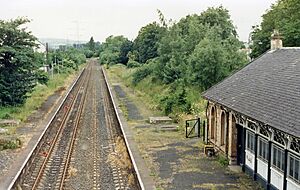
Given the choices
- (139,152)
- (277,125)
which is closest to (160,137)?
(139,152)

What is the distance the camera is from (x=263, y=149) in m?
15.2

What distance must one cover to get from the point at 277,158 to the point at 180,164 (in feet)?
16.1

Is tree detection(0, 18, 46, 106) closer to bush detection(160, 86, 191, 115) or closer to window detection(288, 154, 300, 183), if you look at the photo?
bush detection(160, 86, 191, 115)

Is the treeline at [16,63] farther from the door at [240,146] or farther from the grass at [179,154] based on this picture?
the door at [240,146]

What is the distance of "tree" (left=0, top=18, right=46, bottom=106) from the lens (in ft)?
102

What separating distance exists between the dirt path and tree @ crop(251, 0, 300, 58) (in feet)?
40.9

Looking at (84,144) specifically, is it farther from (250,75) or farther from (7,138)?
(250,75)

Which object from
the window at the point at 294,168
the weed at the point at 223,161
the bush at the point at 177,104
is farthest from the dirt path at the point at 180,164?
the bush at the point at 177,104

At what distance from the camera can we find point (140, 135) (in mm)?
23703

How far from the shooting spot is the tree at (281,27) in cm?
3191

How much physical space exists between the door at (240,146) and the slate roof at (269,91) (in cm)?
115

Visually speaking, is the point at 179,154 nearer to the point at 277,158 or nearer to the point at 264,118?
the point at 277,158

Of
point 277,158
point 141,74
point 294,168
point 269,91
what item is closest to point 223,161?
point 269,91

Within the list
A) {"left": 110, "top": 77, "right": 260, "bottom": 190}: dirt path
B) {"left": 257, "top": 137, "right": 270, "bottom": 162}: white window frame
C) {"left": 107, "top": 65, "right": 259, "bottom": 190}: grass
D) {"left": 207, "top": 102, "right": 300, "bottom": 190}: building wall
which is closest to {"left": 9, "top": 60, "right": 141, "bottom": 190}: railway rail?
{"left": 107, "top": 65, "right": 259, "bottom": 190}: grass
